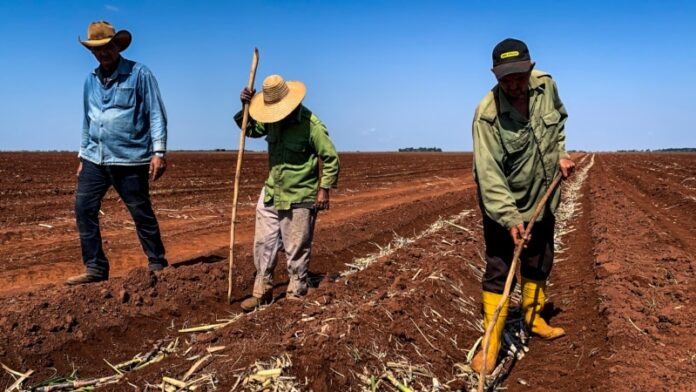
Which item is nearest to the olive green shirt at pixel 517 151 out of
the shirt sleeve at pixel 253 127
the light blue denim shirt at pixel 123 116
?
the shirt sleeve at pixel 253 127

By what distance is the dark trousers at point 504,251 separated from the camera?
3984 millimetres

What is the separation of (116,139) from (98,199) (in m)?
0.58

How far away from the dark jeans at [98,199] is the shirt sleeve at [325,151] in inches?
66.7

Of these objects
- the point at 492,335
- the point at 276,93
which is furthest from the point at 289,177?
the point at 492,335

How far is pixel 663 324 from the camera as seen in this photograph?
A: 14.9 ft

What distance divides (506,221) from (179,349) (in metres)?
2.48

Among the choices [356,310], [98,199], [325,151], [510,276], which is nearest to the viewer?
[510,276]

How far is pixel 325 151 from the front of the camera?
198 inches

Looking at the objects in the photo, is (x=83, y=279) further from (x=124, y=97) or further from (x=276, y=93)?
(x=276, y=93)

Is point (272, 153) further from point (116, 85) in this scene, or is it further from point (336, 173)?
point (116, 85)

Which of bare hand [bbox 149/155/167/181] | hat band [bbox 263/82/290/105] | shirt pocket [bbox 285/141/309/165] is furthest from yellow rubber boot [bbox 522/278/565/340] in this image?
bare hand [bbox 149/155/167/181]

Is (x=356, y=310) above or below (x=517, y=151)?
below

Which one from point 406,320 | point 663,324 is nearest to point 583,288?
point 663,324

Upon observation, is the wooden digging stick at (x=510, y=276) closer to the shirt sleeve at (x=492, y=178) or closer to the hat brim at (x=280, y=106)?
the shirt sleeve at (x=492, y=178)
